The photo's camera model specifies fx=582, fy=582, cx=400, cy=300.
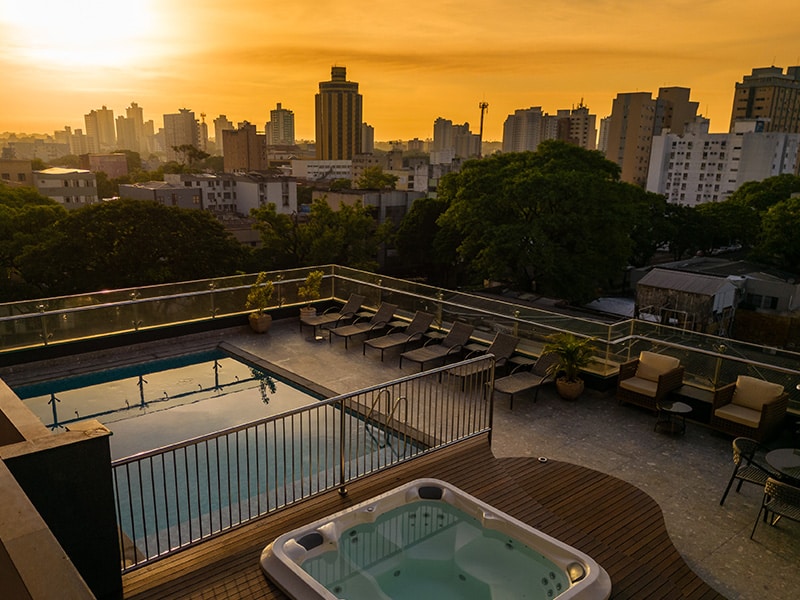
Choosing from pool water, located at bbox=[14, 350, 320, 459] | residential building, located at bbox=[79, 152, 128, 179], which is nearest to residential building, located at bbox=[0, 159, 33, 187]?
residential building, located at bbox=[79, 152, 128, 179]

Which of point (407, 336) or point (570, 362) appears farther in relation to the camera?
point (407, 336)

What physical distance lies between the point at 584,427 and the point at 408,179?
109139 mm

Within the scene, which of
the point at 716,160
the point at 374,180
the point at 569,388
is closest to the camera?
the point at 569,388

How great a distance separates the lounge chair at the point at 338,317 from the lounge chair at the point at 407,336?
48.2 inches

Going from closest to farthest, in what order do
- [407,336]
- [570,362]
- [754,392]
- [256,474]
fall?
[256,474], [754,392], [570,362], [407,336]

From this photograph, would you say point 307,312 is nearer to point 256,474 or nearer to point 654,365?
point 256,474

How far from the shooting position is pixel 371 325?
40.2 feet

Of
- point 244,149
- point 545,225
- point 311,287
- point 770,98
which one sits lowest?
point 311,287

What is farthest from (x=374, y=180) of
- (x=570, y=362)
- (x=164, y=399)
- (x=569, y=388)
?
(x=569, y=388)

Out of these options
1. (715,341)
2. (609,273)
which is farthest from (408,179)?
(715,341)

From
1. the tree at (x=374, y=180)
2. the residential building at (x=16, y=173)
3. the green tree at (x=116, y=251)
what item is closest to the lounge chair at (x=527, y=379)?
the green tree at (x=116, y=251)

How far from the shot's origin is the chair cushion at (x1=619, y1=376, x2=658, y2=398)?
28.3 ft

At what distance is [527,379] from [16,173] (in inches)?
3359

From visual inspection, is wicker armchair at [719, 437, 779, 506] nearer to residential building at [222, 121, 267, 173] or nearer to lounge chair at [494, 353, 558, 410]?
lounge chair at [494, 353, 558, 410]
